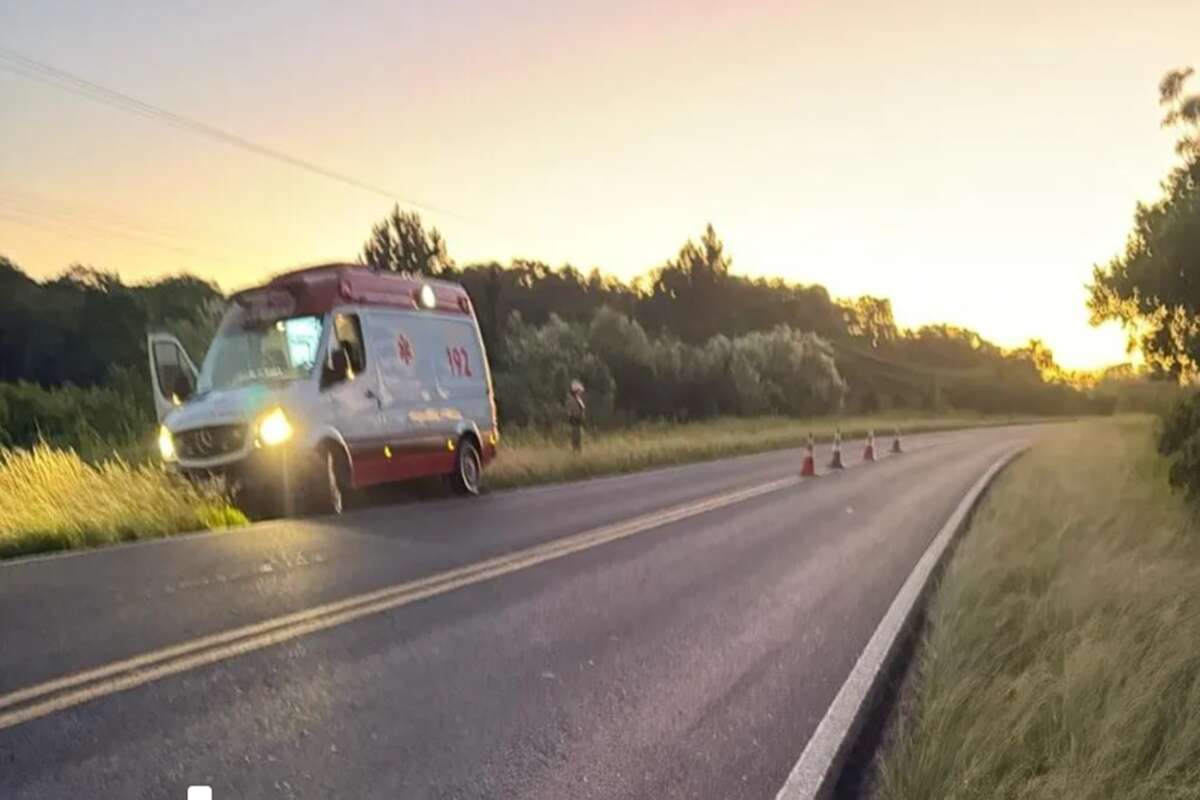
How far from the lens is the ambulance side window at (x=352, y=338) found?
14.4m

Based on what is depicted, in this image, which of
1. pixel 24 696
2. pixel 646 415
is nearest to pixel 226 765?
pixel 24 696

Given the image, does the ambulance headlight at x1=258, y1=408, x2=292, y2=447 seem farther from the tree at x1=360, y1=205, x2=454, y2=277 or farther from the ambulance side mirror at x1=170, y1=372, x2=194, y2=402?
the tree at x1=360, y1=205, x2=454, y2=277

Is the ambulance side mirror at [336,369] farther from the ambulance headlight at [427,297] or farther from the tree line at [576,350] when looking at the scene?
the tree line at [576,350]

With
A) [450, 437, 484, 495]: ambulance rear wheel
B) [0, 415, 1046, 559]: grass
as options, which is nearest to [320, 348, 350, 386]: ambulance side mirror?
[0, 415, 1046, 559]: grass

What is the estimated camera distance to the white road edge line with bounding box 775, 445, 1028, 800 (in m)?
4.83

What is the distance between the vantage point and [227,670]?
19.4ft

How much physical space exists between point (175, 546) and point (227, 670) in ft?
16.2

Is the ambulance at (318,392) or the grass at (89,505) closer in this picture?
the grass at (89,505)

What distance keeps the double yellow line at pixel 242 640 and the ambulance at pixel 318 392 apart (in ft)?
12.5

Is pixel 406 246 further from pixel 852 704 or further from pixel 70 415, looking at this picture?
pixel 852 704

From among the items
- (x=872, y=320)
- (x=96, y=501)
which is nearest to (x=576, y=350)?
(x=96, y=501)

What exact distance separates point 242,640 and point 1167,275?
1069 inches

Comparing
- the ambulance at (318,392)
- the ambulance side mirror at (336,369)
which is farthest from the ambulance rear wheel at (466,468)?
the ambulance side mirror at (336,369)

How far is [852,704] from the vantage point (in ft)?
20.0
